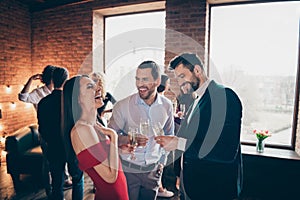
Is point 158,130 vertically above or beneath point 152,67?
beneath

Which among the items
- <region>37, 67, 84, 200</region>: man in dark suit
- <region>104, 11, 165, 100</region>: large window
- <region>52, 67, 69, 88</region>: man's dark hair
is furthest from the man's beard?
<region>104, 11, 165, 100</region>: large window

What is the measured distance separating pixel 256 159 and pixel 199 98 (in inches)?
75.2

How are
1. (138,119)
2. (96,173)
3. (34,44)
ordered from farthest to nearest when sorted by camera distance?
(34,44) < (138,119) < (96,173)

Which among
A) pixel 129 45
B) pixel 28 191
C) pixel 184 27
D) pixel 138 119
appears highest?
pixel 184 27

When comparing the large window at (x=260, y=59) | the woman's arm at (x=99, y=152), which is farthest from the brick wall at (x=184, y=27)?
the woman's arm at (x=99, y=152)

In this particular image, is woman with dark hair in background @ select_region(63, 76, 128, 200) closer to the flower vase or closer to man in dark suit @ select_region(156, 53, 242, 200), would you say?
man in dark suit @ select_region(156, 53, 242, 200)

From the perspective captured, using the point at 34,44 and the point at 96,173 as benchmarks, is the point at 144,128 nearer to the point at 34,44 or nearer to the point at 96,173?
the point at 96,173

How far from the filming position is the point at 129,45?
14.3 feet

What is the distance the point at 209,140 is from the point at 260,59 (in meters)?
2.49

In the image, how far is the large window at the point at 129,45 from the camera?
161 inches

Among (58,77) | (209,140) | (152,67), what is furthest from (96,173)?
(58,77)

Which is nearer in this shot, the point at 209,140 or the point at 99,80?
the point at 209,140

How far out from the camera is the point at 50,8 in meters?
4.70

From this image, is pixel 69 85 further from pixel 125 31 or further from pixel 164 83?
pixel 125 31
